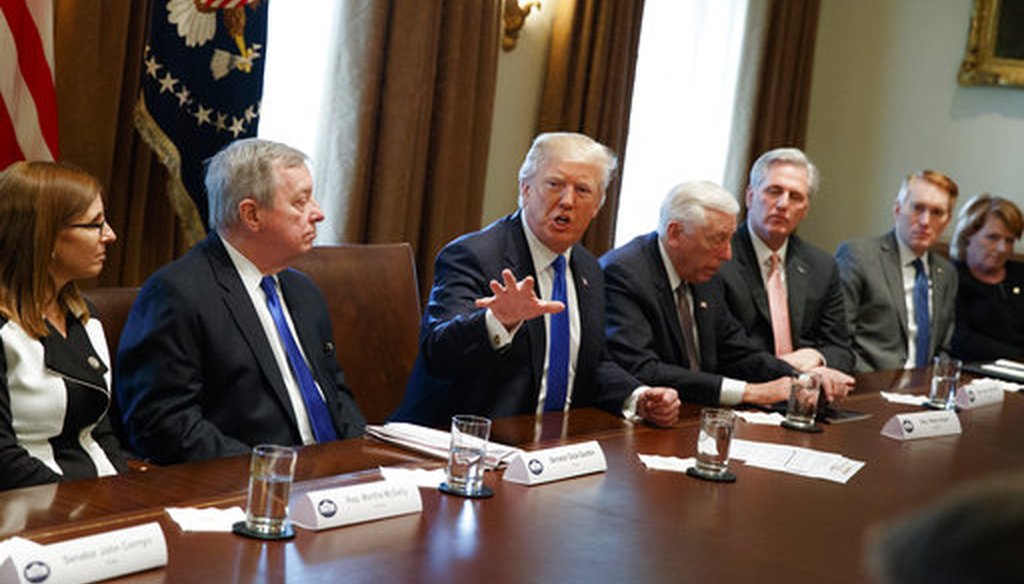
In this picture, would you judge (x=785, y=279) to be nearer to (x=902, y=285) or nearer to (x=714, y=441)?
(x=902, y=285)

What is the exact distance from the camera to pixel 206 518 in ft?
6.33

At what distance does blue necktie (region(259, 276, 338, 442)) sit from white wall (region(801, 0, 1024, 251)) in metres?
5.85

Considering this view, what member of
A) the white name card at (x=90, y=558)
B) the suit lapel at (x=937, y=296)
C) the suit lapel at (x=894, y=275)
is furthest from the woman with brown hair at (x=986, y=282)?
the white name card at (x=90, y=558)

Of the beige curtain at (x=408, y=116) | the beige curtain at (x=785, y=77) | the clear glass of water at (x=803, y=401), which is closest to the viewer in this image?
the clear glass of water at (x=803, y=401)

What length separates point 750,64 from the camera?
758 cm

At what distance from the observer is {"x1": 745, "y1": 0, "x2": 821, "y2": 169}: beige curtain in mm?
7672

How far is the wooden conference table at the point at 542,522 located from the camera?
5.90 feet

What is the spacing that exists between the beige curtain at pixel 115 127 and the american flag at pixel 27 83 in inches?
13.6

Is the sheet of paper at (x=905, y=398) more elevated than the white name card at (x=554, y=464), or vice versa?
the white name card at (x=554, y=464)

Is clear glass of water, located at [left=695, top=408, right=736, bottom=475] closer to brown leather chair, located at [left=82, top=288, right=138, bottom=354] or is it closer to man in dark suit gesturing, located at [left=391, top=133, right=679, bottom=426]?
man in dark suit gesturing, located at [left=391, top=133, right=679, bottom=426]

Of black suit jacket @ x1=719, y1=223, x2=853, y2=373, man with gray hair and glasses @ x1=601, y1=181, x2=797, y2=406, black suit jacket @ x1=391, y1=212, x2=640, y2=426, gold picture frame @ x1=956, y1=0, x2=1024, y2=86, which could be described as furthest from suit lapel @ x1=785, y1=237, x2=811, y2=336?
gold picture frame @ x1=956, y1=0, x2=1024, y2=86

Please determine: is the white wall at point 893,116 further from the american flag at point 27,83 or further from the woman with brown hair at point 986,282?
the american flag at point 27,83

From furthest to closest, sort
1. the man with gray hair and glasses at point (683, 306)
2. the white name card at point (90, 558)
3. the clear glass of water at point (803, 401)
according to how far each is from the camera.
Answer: the man with gray hair and glasses at point (683, 306) → the clear glass of water at point (803, 401) → the white name card at point (90, 558)

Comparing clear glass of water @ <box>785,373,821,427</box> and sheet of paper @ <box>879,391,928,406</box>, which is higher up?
clear glass of water @ <box>785,373,821,427</box>
